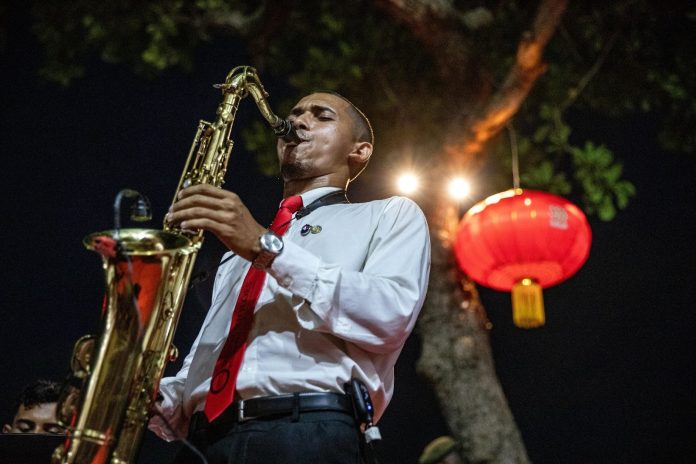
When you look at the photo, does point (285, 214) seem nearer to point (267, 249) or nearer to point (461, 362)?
point (267, 249)

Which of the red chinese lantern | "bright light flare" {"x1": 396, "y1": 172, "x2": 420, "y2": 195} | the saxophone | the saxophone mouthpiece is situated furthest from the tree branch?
the saxophone

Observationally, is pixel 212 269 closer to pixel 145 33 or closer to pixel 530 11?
pixel 145 33

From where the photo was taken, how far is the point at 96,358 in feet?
6.61

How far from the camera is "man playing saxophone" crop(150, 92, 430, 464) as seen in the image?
1902 millimetres

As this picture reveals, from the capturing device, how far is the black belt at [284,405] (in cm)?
191

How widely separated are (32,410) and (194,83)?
4947mm

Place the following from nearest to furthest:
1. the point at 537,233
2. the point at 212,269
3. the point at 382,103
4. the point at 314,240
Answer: the point at 314,240 < the point at 212,269 < the point at 537,233 < the point at 382,103

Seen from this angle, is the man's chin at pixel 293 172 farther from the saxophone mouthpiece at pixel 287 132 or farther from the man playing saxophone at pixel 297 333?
the man playing saxophone at pixel 297 333

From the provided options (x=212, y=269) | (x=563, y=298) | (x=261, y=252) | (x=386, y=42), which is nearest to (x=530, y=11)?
(x=386, y=42)

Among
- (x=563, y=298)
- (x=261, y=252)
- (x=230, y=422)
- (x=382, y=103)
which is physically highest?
(x=382, y=103)

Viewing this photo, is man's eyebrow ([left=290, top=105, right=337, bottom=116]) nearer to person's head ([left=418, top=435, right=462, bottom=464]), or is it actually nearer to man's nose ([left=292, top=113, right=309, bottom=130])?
man's nose ([left=292, top=113, right=309, bottom=130])

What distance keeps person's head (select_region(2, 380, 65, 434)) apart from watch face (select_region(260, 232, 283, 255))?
10.0 feet

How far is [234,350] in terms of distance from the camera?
2.03 m

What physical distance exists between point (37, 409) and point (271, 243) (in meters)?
3.19
